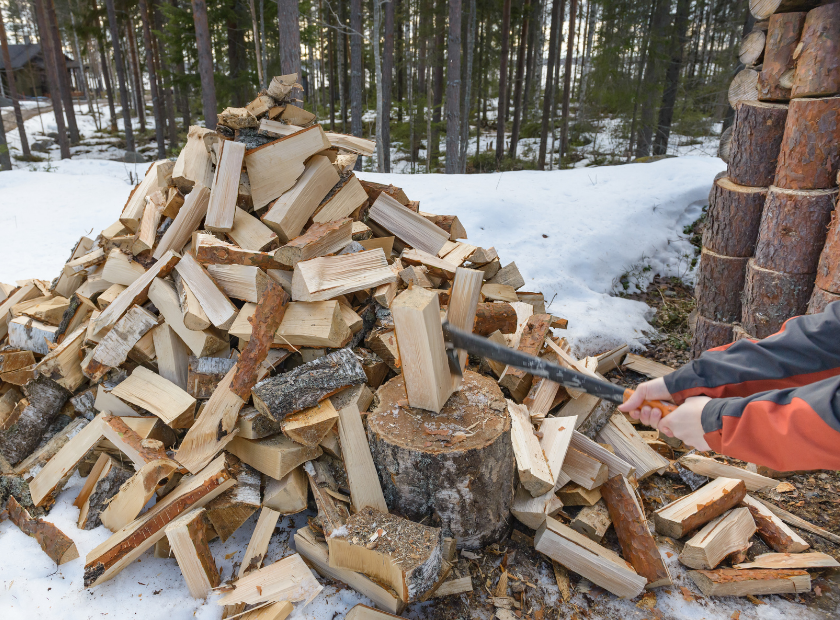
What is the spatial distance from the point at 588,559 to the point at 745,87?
131 inches

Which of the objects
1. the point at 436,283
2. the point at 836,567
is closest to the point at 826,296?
the point at 836,567

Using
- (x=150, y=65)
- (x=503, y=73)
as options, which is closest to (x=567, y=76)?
(x=503, y=73)

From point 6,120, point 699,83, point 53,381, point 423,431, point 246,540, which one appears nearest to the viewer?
point 423,431

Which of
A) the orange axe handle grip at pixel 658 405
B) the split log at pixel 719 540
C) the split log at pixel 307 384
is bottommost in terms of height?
the split log at pixel 719 540

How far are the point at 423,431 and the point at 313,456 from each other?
576 mm

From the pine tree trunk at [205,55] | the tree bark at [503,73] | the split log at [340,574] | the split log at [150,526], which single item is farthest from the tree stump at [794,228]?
the tree bark at [503,73]

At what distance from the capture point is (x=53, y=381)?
2.83 m

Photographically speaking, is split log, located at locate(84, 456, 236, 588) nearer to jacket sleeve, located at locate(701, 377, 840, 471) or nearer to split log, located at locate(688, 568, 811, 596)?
jacket sleeve, located at locate(701, 377, 840, 471)

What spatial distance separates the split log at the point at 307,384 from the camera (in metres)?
2.20

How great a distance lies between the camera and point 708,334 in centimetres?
374

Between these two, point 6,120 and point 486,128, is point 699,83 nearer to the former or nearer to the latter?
point 486,128

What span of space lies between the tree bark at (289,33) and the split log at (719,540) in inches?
317

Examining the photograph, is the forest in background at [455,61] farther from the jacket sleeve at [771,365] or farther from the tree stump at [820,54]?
the jacket sleeve at [771,365]

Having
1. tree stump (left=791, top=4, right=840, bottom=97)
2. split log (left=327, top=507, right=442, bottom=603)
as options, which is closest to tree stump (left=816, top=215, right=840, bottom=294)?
tree stump (left=791, top=4, right=840, bottom=97)
